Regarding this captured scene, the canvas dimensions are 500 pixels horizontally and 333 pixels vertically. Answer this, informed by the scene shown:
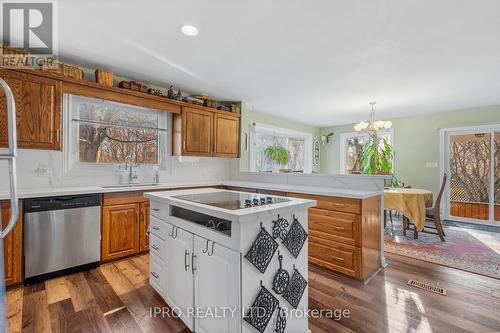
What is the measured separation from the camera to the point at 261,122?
5.50 metres

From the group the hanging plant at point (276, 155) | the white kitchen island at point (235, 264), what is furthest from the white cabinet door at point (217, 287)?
the hanging plant at point (276, 155)

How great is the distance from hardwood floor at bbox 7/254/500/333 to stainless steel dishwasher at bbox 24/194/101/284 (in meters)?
0.14

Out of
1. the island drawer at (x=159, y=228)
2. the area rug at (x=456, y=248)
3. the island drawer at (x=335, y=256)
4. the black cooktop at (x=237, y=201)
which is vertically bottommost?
the area rug at (x=456, y=248)

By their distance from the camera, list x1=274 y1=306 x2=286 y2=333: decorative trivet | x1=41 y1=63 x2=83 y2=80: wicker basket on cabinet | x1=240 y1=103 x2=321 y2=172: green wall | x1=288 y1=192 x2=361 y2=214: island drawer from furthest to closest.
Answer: x1=240 y1=103 x2=321 y2=172: green wall → x1=41 y1=63 x2=83 y2=80: wicker basket on cabinet → x1=288 y1=192 x2=361 y2=214: island drawer → x1=274 y1=306 x2=286 y2=333: decorative trivet

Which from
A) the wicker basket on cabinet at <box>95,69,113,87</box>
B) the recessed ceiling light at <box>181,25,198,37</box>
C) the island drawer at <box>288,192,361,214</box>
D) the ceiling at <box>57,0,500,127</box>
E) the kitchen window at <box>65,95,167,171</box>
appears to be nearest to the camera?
the ceiling at <box>57,0,500,127</box>

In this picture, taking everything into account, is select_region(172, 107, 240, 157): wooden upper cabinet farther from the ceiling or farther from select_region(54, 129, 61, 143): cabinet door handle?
select_region(54, 129, 61, 143): cabinet door handle

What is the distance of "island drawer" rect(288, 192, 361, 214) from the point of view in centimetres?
242

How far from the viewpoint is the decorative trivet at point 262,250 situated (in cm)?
136

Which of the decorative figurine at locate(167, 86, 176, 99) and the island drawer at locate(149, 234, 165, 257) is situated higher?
the decorative figurine at locate(167, 86, 176, 99)

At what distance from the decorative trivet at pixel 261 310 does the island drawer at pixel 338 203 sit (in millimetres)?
1366

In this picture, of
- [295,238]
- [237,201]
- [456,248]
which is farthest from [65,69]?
[456,248]

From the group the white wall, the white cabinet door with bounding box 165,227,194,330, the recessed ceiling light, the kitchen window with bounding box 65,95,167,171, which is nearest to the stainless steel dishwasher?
the white wall

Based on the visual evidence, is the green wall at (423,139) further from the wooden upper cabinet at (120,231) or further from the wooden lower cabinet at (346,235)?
the wooden upper cabinet at (120,231)

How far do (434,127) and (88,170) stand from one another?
21.4ft
